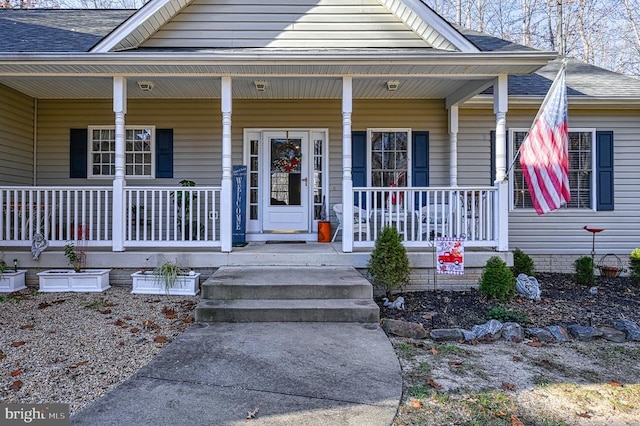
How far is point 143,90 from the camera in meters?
6.76

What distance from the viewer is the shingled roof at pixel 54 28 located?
21.2ft

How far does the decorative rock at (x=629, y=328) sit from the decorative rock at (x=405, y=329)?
217 cm

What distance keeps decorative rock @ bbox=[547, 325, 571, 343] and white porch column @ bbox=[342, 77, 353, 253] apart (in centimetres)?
264

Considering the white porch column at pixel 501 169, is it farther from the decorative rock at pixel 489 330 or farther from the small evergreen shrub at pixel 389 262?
the decorative rock at pixel 489 330

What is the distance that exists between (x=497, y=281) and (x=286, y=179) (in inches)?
165

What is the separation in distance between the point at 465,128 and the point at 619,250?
364 centimetres

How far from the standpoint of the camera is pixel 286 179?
25.3 ft

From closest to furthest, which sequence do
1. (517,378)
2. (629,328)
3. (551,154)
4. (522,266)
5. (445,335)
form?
(517,378) < (445,335) < (629,328) < (551,154) < (522,266)

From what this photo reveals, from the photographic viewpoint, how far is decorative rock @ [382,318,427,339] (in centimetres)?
404

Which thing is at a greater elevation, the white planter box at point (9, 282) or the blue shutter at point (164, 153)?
the blue shutter at point (164, 153)

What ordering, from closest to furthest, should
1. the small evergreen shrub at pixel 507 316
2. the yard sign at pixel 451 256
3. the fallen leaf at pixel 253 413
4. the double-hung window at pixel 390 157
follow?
the fallen leaf at pixel 253 413
the small evergreen shrub at pixel 507 316
the yard sign at pixel 451 256
the double-hung window at pixel 390 157

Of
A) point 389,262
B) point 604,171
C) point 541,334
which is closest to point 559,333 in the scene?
point 541,334

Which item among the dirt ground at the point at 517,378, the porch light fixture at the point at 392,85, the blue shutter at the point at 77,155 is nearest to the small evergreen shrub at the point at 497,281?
the dirt ground at the point at 517,378

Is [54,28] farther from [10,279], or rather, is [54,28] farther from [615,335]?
[615,335]
